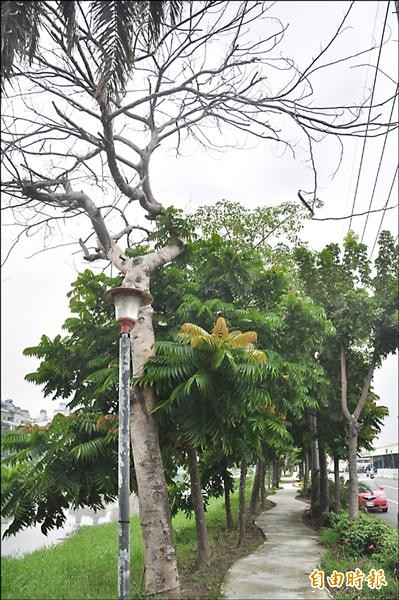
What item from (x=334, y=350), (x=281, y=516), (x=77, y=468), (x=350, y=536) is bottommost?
(x=281, y=516)

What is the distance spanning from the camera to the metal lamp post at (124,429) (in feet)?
15.9

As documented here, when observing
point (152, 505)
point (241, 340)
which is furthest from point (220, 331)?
point (152, 505)

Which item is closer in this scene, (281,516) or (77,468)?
(77,468)

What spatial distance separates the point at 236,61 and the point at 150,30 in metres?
2.83

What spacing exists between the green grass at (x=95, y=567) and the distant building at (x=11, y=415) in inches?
34.8

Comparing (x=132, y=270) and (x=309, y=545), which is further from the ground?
(x=132, y=270)

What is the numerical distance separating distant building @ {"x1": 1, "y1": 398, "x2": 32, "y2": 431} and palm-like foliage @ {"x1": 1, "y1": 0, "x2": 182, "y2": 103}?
228 centimetres

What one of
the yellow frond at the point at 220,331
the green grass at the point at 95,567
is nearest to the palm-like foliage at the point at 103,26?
the yellow frond at the point at 220,331

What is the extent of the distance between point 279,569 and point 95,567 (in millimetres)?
2967

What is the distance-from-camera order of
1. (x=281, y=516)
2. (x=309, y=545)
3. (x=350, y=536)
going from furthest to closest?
(x=281, y=516), (x=309, y=545), (x=350, y=536)

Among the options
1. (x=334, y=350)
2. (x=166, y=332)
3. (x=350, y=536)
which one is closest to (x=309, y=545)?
(x=350, y=536)

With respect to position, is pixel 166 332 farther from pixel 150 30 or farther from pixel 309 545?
pixel 309 545

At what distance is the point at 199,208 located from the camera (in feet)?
48.9

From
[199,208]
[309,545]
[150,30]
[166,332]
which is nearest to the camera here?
[150,30]
